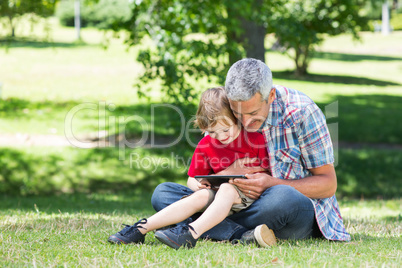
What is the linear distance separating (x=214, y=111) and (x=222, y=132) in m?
0.15

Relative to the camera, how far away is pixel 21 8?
798 cm

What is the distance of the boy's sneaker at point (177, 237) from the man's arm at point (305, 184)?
1.49 feet

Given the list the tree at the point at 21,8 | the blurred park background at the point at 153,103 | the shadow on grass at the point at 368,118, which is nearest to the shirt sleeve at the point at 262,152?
the blurred park background at the point at 153,103

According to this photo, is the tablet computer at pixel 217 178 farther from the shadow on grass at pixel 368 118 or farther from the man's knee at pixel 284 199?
the shadow on grass at pixel 368 118

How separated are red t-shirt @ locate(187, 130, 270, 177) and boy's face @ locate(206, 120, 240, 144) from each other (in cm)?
7

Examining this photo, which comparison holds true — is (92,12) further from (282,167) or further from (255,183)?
(255,183)

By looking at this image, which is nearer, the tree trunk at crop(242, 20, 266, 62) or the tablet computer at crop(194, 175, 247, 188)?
the tablet computer at crop(194, 175, 247, 188)

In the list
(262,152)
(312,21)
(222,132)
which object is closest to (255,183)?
(262,152)

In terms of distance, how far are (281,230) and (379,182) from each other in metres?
5.97

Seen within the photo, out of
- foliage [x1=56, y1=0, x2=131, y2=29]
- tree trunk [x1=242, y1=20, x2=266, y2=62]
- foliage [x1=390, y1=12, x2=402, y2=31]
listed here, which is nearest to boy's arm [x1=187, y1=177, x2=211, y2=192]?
tree trunk [x1=242, y1=20, x2=266, y2=62]

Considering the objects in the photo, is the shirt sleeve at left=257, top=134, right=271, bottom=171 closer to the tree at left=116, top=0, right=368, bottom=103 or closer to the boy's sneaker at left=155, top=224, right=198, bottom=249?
the boy's sneaker at left=155, top=224, right=198, bottom=249

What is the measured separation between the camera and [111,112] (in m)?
12.0

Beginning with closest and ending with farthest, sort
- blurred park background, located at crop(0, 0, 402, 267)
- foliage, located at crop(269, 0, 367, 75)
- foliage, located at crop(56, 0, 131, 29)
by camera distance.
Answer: blurred park background, located at crop(0, 0, 402, 267)
foliage, located at crop(269, 0, 367, 75)
foliage, located at crop(56, 0, 131, 29)

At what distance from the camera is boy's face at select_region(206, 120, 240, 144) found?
3.32 meters
